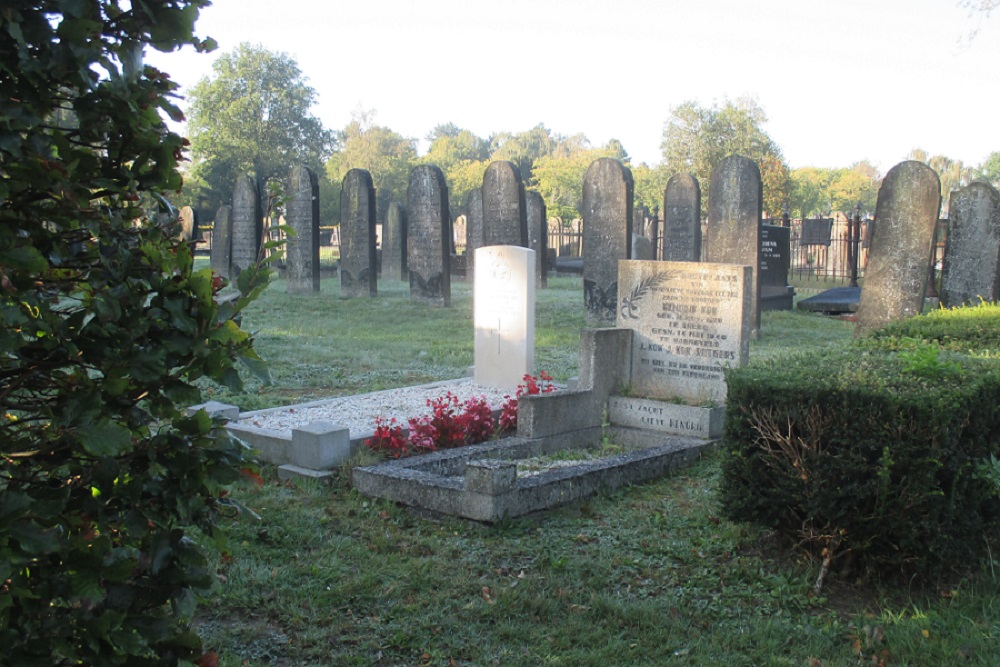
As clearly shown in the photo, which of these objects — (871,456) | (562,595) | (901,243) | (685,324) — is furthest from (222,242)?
(871,456)

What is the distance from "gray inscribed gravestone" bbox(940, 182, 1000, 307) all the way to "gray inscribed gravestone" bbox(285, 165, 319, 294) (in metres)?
13.2

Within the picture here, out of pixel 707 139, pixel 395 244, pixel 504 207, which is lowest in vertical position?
pixel 395 244

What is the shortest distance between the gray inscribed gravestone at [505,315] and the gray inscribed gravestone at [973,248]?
7.83 metres

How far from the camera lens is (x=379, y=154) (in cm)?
9525

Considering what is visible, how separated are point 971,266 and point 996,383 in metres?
10.5

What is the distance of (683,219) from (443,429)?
1199cm

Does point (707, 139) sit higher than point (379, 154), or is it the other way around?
point (379, 154)

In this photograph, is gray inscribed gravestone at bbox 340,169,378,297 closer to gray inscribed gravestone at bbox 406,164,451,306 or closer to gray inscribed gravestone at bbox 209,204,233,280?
gray inscribed gravestone at bbox 406,164,451,306

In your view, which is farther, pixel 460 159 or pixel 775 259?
pixel 460 159

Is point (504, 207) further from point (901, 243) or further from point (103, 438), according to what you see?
point (103, 438)

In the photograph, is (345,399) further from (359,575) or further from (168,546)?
(168,546)

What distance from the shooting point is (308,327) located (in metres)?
→ 15.7

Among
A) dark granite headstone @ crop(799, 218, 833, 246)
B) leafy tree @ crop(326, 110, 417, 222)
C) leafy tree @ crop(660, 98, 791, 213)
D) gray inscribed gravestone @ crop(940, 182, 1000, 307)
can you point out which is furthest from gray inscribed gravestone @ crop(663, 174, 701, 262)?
leafy tree @ crop(326, 110, 417, 222)

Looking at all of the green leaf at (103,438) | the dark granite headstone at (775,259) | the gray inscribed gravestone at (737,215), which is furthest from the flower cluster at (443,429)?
the dark granite headstone at (775,259)
